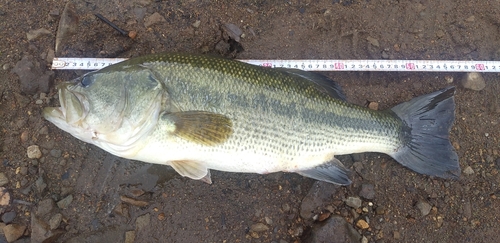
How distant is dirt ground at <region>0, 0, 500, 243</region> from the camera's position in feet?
12.8

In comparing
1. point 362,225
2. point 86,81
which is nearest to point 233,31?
point 86,81

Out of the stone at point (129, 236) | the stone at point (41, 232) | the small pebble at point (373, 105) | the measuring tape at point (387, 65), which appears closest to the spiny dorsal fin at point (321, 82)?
the measuring tape at point (387, 65)

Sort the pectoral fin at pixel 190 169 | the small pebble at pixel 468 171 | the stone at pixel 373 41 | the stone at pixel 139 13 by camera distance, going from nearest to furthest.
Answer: the pectoral fin at pixel 190 169, the small pebble at pixel 468 171, the stone at pixel 139 13, the stone at pixel 373 41

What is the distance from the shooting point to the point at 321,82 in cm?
385

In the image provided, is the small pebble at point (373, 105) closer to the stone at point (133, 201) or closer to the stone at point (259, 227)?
the stone at point (259, 227)

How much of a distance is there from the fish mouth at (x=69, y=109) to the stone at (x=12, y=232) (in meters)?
1.42

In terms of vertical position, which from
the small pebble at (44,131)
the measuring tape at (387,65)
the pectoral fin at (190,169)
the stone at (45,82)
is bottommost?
the small pebble at (44,131)

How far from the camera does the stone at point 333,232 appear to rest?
382cm

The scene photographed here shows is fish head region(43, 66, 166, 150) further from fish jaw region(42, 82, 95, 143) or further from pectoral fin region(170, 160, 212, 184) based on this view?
pectoral fin region(170, 160, 212, 184)

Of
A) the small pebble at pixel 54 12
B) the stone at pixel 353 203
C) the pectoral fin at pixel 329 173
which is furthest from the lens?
the small pebble at pixel 54 12

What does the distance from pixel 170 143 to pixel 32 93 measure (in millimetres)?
2031

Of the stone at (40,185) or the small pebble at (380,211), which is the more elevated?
the stone at (40,185)

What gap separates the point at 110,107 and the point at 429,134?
3.31 meters

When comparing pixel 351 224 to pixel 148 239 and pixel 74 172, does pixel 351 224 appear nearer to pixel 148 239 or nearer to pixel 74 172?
pixel 148 239
